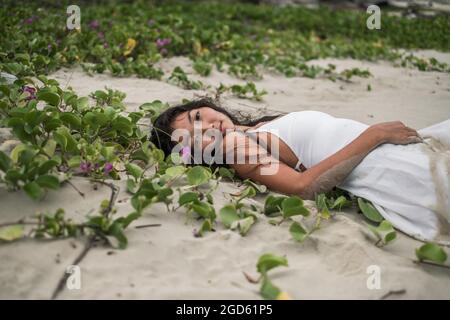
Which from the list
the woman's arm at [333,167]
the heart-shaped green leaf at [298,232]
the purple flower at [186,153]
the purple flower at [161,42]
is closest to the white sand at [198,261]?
the heart-shaped green leaf at [298,232]

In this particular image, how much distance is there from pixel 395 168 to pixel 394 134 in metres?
0.22

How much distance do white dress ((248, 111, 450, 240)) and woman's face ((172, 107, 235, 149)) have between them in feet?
0.68

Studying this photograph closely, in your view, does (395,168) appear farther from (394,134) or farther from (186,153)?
(186,153)

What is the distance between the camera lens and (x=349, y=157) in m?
2.47

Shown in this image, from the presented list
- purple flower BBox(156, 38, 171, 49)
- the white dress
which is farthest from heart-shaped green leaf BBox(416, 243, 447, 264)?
purple flower BBox(156, 38, 171, 49)

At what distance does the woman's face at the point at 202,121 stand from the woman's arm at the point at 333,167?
1.23ft

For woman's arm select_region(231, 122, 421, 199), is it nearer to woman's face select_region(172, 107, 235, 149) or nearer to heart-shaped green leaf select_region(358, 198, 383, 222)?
heart-shaped green leaf select_region(358, 198, 383, 222)

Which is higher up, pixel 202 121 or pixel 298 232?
pixel 202 121

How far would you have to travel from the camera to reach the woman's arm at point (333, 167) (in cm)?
245

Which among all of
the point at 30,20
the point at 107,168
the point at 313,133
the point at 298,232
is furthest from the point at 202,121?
the point at 30,20

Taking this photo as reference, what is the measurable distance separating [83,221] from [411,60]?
217 inches

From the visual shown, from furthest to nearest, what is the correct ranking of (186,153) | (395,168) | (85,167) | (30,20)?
(30,20) < (186,153) < (395,168) < (85,167)

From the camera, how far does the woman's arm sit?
8.04 ft

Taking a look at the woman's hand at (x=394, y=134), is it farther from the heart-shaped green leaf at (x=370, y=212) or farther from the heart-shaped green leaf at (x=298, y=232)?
the heart-shaped green leaf at (x=298, y=232)
